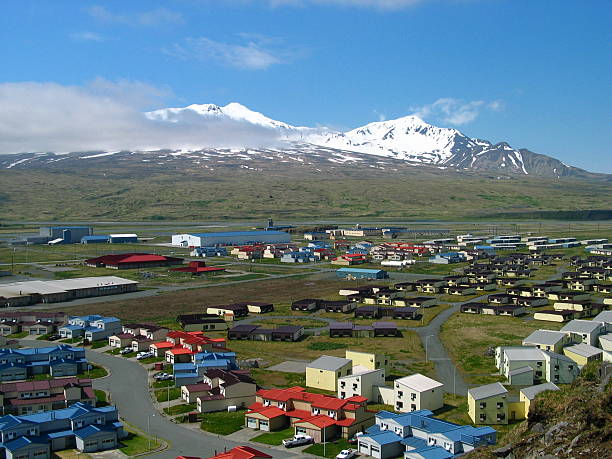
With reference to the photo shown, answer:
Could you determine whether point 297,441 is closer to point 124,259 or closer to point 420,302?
point 420,302

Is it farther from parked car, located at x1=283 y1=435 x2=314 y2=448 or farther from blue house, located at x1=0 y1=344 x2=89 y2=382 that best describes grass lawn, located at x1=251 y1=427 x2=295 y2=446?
blue house, located at x1=0 y1=344 x2=89 y2=382

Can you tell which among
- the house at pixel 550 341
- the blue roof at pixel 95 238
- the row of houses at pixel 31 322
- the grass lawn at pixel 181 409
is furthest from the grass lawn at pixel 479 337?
the blue roof at pixel 95 238

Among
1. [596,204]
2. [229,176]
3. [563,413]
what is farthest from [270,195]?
[563,413]

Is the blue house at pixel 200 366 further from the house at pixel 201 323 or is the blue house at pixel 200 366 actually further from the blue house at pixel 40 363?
the house at pixel 201 323

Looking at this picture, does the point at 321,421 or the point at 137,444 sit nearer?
the point at 137,444

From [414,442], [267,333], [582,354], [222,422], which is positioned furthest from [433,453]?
[267,333]

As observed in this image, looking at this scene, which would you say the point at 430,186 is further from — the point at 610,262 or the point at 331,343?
the point at 331,343
